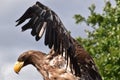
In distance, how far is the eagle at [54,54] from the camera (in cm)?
1109

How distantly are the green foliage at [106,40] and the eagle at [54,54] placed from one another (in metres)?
10.8

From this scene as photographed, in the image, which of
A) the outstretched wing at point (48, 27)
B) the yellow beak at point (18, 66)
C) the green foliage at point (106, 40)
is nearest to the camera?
the outstretched wing at point (48, 27)

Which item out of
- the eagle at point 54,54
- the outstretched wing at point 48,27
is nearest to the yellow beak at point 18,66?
the eagle at point 54,54

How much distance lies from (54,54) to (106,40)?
13365 millimetres

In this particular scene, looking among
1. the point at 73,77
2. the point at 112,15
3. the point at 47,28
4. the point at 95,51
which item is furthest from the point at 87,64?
the point at 112,15

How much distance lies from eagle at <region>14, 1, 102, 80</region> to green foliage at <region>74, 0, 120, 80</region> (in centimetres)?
1082

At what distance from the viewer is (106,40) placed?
82.9ft

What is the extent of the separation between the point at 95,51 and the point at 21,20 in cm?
1581

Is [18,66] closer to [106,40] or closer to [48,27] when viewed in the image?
[48,27]

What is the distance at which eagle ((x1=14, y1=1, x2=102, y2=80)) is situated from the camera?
1109 cm

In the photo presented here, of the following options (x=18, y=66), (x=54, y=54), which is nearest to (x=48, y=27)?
(x=54, y=54)

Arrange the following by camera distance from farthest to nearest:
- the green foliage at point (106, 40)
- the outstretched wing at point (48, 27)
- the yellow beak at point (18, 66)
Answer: the green foliage at point (106, 40) → the yellow beak at point (18, 66) → the outstretched wing at point (48, 27)

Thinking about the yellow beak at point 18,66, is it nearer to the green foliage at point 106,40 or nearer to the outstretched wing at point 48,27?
the outstretched wing at point 48,27

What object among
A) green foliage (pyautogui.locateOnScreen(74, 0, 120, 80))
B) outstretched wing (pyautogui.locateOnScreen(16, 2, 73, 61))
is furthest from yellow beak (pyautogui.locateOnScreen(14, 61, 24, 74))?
green foliage (pyautogui.locateOnScreen(74, 0, 120, 80))
